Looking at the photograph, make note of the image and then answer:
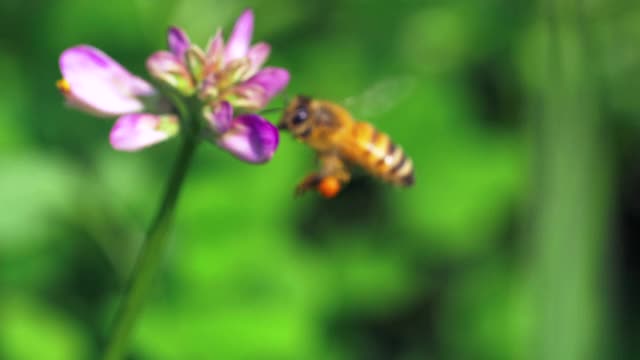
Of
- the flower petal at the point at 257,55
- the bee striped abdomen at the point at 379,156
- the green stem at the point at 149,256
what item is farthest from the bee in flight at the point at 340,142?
the green stem at the point at 149,256

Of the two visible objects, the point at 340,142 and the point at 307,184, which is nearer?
the point at 307,184

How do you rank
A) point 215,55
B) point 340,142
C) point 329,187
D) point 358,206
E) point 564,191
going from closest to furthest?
point 215,55
point 329,187
point 340,142
point 564,191
point 358,206

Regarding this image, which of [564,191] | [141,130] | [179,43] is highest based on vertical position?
[564,191]

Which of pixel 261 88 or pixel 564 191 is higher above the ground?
pixel 564 191

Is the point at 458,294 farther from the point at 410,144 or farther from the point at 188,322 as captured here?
the point at 188,322

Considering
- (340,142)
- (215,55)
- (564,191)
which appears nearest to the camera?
(215,55)

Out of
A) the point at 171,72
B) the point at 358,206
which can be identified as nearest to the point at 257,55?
the point at 171,72

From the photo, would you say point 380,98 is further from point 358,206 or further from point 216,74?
point 358,206

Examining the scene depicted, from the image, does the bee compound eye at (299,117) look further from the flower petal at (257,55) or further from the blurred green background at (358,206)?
the blurred green background at (358,206)
